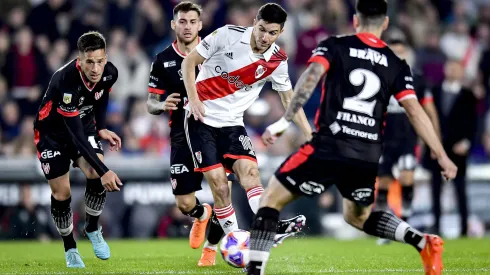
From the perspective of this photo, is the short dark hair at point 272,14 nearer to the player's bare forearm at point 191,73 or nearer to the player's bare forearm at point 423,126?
the player's bare forearm at point 191,73

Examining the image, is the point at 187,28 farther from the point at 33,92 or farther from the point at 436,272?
the point at 33,92

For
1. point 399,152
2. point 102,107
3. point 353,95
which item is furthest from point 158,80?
point 399,152

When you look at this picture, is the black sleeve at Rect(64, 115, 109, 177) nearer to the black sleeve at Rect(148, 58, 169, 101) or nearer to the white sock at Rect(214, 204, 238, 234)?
the black sleeve at Rect(148, 58, 169, 101)

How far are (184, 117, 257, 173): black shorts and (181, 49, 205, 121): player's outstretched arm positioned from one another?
1.26 feet

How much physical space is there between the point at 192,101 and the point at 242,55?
0.80 metres

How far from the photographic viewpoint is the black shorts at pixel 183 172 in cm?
1028

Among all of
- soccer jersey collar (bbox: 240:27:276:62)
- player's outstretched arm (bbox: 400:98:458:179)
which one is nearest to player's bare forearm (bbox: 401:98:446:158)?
player's outstretched arm (bbox: 400:98:458:179)

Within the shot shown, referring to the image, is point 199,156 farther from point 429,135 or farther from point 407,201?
point 407,201

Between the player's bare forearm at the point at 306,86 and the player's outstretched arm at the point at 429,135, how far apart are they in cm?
78

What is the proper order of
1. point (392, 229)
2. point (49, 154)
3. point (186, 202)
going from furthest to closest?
point (186, 202), point (49, 154), point (392, 229)

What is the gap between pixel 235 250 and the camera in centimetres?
852

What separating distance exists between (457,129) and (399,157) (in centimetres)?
219

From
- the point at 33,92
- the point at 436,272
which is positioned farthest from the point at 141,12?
the point at 436,272

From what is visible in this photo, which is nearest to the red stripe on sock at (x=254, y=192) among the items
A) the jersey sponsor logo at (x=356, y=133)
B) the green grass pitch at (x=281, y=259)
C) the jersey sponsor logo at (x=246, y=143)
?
the jersey sponsor logo at (x=246, y=143)
